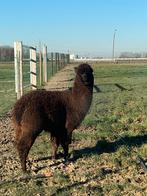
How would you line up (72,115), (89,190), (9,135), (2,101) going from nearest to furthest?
(89,190) < (72,115) < (9,135) < (2,101)

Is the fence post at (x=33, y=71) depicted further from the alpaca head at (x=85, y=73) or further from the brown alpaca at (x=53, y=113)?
the alpaca head at (x=85, y=73)

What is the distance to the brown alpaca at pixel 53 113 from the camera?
744 cm

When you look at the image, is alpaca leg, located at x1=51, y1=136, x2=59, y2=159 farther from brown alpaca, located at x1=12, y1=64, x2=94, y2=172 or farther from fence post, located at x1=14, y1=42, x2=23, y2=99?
fence post, located at x1=14, y1=42, x2=23, y2=99

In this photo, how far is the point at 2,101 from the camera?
56.8 feet

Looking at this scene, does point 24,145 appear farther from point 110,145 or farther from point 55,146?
point 110,145

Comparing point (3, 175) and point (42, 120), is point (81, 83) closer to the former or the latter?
point (42, 120)

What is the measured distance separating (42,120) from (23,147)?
1.63 ft

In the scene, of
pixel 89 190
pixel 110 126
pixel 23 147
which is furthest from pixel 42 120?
pixel 110 126

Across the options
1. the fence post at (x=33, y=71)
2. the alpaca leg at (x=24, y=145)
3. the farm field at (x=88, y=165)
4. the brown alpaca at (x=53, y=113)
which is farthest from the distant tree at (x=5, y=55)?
the alpaca leg at (x=24, y=145)

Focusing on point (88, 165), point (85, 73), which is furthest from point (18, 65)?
point (88, 165)

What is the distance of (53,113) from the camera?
7.84 meters

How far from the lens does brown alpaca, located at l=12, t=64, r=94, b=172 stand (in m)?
7.44

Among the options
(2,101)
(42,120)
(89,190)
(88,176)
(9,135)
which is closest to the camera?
(89,190)

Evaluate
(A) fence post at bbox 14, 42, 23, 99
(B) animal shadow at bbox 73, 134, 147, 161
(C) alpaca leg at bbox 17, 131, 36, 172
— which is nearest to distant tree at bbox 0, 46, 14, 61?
(A) fence post at bbox 14, 42, 23, 99
